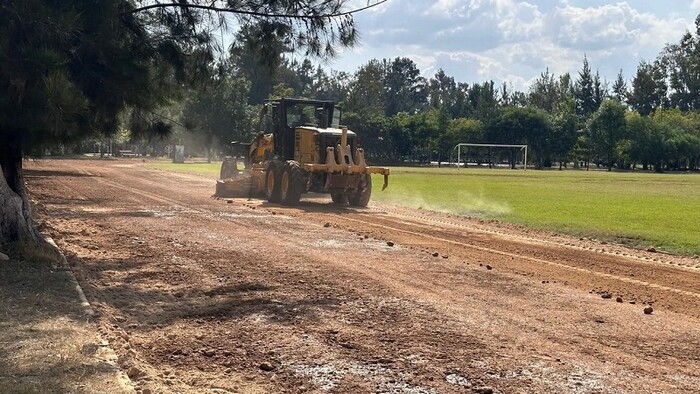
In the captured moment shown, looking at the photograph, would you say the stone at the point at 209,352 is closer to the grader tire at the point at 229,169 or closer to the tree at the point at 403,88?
the grader tire at the point at 229,169

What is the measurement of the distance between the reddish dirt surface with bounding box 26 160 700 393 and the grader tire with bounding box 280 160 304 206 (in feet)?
23.9

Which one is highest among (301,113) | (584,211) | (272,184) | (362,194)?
(301,113)

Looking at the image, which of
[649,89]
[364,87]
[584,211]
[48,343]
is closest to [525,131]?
[364,87]

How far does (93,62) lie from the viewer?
431 inches

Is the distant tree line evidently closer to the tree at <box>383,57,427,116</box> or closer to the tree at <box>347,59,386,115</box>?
the tree at <box>347,59,386,115</box>

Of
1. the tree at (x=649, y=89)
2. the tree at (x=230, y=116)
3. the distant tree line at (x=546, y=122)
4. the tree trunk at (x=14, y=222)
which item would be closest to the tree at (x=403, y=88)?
the distant tree line at (x=546, y=122)

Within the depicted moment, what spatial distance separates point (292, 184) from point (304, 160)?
1486mm

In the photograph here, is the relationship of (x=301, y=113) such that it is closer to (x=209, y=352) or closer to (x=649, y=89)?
(x=209, y=352)

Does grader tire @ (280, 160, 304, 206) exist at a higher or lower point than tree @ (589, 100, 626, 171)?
lower

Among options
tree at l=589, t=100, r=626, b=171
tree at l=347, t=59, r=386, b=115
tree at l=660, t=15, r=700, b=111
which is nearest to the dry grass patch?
tree at l=589, t=100, r=626, b=171

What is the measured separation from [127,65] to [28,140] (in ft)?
5.85

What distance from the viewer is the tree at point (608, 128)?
311ft

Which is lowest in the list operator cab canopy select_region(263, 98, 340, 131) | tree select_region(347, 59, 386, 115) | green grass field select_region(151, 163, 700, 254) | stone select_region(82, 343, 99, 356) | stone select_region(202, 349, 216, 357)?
green grass field select_region(151, 163, 700, 254)

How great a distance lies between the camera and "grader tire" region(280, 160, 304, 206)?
77.8ft
